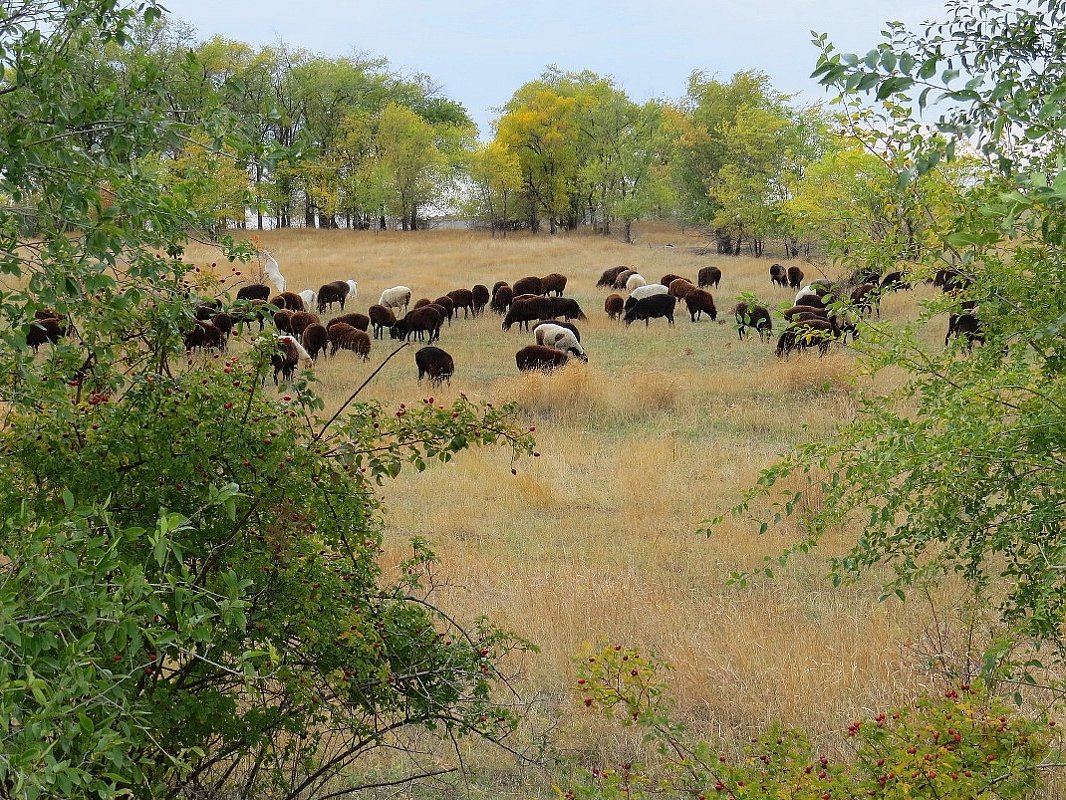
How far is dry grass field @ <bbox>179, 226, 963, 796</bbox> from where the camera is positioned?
5.62 metres

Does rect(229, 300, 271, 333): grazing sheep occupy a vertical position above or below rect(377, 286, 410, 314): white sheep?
above

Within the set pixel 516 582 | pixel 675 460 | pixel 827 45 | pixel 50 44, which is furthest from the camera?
pixel 675 460

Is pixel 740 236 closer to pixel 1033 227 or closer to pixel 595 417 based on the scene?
pixel 595 417

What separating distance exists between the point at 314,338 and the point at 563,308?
7.29 meters

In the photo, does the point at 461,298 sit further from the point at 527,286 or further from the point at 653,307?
the point at 653,307

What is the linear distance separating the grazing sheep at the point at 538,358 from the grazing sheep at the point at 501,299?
9.19m

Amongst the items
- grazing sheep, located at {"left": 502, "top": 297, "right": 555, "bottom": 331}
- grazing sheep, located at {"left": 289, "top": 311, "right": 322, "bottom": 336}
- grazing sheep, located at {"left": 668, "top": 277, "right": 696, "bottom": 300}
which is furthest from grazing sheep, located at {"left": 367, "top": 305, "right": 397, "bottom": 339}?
grazing sheep, located at {"left": 668, "top": 277, "right": 696, "bottom": 300}

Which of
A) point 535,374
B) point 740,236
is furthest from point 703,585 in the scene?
point 740,236

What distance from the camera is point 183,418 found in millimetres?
3641

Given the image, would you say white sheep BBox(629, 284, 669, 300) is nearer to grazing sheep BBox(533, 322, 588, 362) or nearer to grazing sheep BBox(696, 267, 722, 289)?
grazing sheep BBox(533, 322, 588, 362)

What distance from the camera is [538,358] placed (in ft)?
56.2

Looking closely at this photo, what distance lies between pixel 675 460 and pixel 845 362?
612 centimetres

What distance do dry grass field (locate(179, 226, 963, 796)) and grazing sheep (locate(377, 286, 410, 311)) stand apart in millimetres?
5508

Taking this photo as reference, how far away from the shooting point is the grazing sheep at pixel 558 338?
19.5 metres
